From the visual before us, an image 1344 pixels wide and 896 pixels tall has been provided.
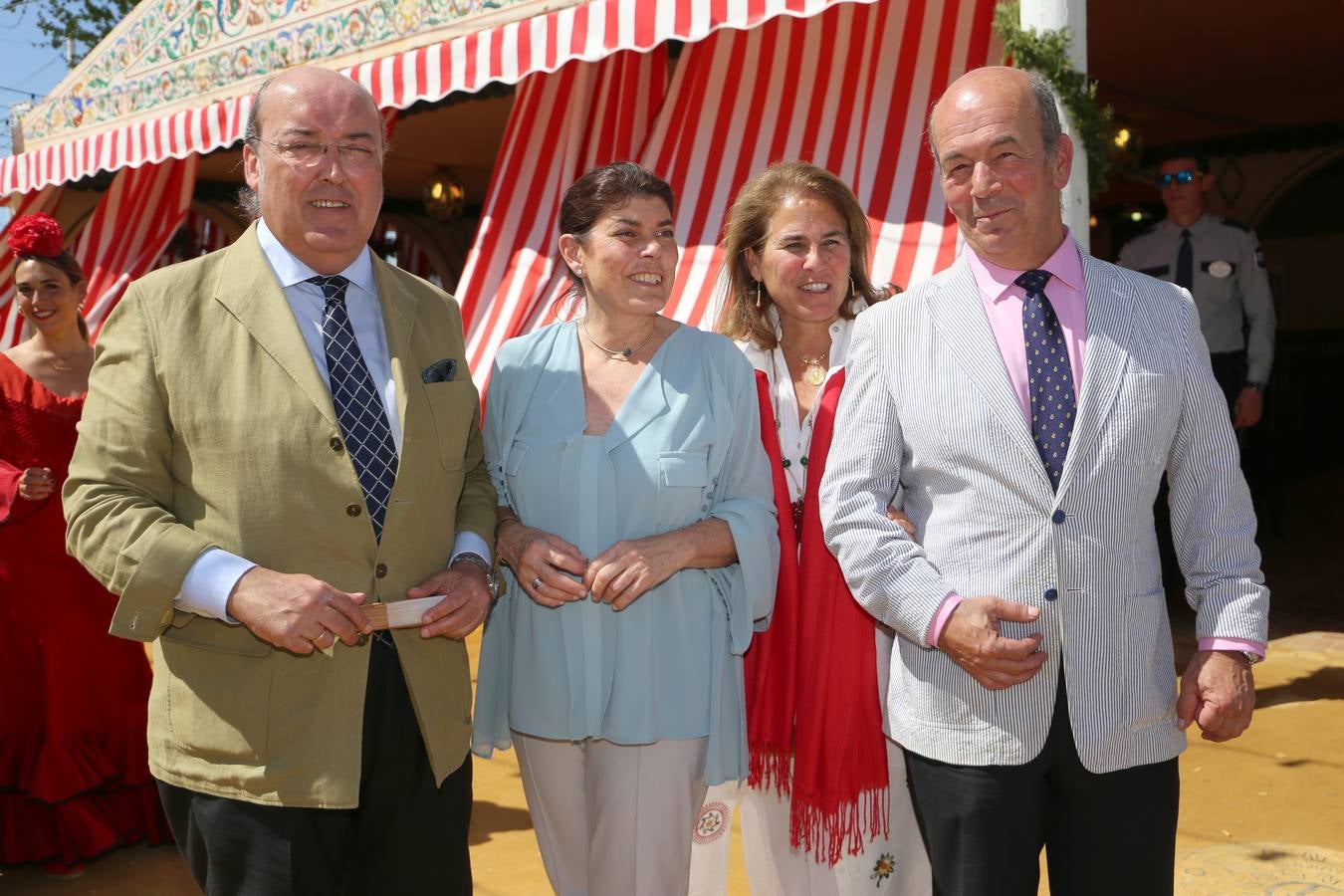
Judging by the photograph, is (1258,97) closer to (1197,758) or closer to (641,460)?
(1197,758)

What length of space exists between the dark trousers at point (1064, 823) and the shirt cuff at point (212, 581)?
1180mm

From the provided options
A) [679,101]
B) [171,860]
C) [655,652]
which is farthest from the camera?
[679,101]

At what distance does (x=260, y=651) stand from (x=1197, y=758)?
3.57 meters

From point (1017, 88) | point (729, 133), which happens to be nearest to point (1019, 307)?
point (1017, 88)

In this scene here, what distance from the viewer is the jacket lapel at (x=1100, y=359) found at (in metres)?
1.83

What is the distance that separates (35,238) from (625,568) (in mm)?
2514

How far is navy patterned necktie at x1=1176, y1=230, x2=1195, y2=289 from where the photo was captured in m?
5.75

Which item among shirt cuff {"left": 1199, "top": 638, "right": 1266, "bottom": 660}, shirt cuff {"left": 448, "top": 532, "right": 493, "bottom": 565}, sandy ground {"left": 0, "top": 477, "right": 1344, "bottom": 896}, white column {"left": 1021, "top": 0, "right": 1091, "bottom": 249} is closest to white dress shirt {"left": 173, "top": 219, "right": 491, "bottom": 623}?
shirt cuff {"left": 448, "top": 532, "right": 493, "bottom": 565}

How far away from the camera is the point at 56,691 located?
3674mm

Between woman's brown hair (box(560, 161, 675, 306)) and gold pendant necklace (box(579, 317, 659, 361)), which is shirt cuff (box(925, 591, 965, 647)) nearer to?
gold pendant necklace (box(579, 317, 659, 361))

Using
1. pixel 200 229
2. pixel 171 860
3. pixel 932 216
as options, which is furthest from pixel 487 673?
pixel 200 229

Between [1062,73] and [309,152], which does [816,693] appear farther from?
[1062,73]

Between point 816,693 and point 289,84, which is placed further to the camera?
point 816,693

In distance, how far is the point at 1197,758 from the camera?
4.21 metres
